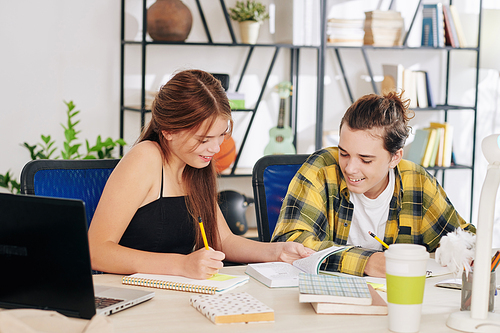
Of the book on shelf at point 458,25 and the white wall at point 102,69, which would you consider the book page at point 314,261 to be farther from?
the book on shelf at point 458,25

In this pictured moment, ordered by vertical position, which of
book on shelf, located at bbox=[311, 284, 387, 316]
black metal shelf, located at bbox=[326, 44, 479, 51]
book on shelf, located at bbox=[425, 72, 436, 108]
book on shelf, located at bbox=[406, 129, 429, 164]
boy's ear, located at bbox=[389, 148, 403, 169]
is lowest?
book on shelf, located at bbox=[311, 284, 387, 316]

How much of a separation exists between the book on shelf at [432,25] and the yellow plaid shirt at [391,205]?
6.58ft

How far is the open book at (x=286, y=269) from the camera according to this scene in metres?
1.27

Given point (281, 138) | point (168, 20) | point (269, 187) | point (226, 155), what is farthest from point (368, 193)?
point (168, 20)

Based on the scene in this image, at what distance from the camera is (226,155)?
10.6 ft

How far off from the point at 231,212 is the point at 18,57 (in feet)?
4.87

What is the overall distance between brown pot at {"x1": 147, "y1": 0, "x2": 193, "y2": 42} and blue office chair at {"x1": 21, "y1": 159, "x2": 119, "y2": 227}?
1.51 meters

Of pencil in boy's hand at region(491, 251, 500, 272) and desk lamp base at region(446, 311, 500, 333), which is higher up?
pencil in boy's hand at region(491, 251, 500, 272)

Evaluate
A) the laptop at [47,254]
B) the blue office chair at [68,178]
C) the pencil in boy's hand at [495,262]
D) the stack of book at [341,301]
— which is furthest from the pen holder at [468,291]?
the blue office chair at [68,178]

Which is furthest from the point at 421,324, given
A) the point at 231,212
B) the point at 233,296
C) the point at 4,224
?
the point at 231,212

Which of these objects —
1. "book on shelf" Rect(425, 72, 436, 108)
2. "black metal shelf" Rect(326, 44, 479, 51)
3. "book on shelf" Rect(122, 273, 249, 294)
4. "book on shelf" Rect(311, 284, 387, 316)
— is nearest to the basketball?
"black metal shelf" Rect(326, 44, 479, 51)

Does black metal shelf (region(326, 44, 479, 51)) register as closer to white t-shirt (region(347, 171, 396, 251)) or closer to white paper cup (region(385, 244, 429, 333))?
white t-shirt (region(347, 171, 396, 251))

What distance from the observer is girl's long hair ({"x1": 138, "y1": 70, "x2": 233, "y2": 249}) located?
1.51m

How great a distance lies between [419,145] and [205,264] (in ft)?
8.54
